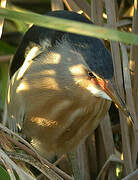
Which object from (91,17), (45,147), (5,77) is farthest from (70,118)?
(5,77)

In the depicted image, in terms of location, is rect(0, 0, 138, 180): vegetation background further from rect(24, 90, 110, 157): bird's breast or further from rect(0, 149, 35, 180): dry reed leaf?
rect(0, 149, 35, 180): dry reed leaf

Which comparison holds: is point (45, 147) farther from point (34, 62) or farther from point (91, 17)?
point (91, 17)

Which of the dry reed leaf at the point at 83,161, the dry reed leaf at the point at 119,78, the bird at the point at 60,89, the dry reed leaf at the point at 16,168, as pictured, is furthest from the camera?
the dry reed leaf at the point at 83,161

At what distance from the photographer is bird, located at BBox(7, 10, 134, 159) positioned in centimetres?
129

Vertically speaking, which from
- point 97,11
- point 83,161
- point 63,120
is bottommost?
point 83,161

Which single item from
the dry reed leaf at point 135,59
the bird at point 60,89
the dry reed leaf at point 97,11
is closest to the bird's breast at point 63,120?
the bird at point 60,89

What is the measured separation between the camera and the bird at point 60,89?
129 cm

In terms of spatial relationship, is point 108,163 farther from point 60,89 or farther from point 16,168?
point 16,168

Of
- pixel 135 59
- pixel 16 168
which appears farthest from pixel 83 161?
pixel 16 168

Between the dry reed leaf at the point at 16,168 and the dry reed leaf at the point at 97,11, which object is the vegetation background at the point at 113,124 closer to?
the dry reed leaf at the point at 97,11

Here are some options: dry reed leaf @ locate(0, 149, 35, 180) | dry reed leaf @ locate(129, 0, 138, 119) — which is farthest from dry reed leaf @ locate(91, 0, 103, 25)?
Answer: dry reed leaf @ locate(0, 149, 35, 180)

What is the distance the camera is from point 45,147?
1.55 m

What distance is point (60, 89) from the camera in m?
1.39

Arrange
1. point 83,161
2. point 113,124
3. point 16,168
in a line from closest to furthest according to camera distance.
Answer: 1. point 16,168
2. point 83,161
3. point 113,124
